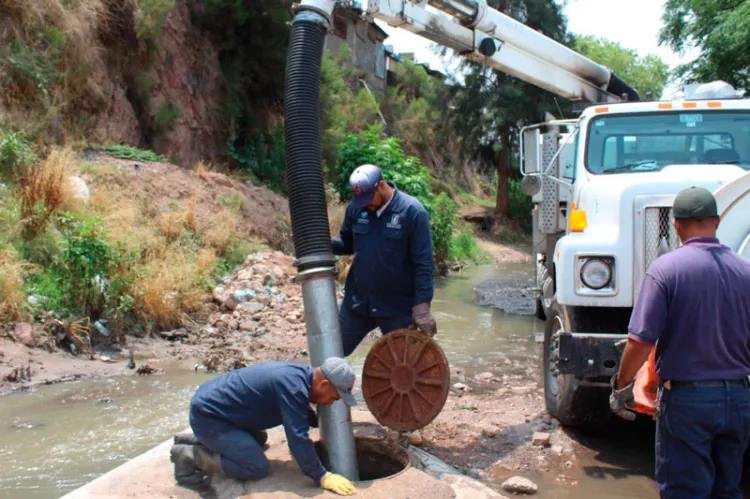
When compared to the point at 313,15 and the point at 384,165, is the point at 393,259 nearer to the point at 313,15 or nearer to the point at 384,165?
the point at 313,15

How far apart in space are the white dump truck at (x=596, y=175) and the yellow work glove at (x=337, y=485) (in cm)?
157

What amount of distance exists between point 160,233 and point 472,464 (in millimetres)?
7077

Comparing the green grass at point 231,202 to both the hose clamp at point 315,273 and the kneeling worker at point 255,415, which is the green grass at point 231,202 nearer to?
the hose clamp at point 315,273

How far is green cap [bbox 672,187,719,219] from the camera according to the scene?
3.11 m

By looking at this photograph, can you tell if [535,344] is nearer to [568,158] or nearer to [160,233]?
[568,158]

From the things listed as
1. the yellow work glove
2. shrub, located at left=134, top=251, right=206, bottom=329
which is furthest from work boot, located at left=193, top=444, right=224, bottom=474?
shrub, located at left=134, top=251, right=206, bottom=329

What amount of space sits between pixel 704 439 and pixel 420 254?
2.25 metres

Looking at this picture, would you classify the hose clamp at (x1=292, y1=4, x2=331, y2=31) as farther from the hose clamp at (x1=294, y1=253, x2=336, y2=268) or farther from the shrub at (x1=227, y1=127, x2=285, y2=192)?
the shrub at (x1=227, y1=127, x2=285, y2=192)

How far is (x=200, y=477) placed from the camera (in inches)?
162

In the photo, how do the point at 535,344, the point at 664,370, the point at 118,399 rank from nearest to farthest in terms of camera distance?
the point at 664,370 → the point at 118,399 → the point at 535,344

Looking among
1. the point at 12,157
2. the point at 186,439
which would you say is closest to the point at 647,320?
the point at 186,439

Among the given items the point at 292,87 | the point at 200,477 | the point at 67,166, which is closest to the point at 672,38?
the point at 67,166

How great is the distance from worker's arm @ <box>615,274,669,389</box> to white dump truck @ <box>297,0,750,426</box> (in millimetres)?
364

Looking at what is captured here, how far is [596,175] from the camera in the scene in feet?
18.9
